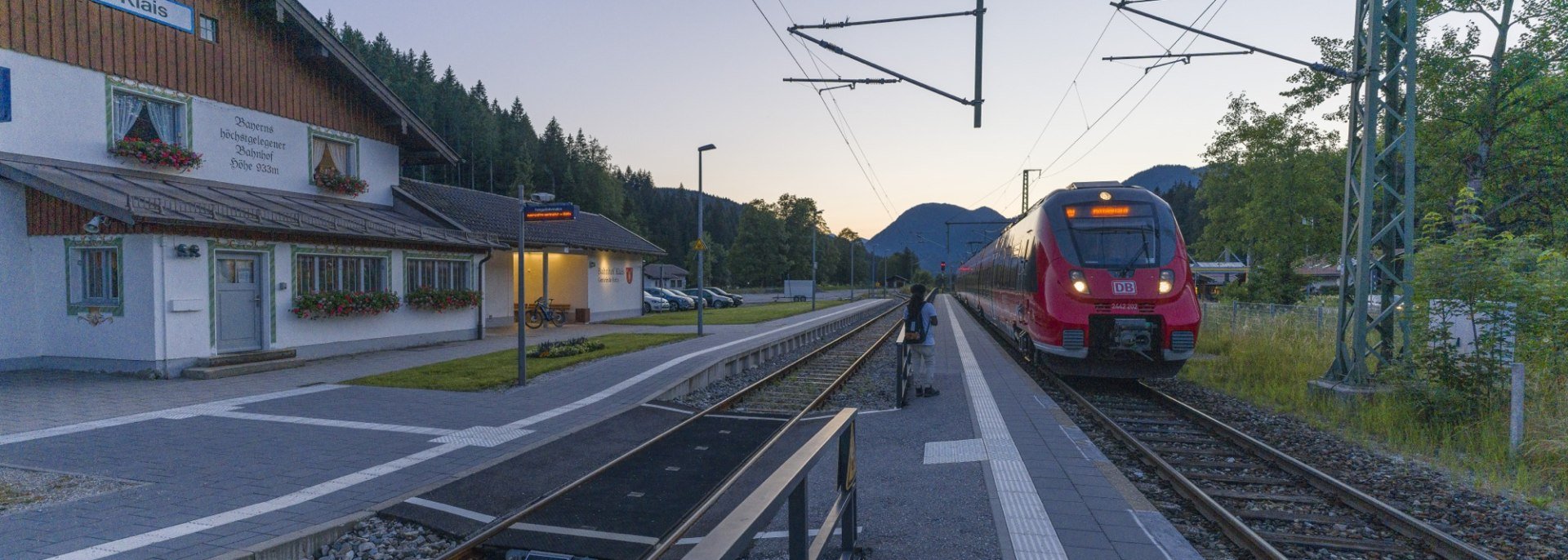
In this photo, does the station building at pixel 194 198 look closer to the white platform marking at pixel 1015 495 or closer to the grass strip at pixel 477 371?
the grass strip at pixel 477 371

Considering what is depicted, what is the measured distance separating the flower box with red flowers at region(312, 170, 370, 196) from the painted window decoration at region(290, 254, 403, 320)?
7.20 ft

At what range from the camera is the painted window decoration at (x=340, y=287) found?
14.0 m

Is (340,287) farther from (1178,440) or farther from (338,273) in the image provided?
(1178,440)

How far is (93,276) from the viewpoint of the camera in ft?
39.2

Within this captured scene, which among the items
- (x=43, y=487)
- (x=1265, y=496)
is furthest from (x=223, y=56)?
(x=1265, y=496)

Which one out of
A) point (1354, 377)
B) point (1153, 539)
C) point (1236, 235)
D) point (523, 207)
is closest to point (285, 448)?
point (523, 207)

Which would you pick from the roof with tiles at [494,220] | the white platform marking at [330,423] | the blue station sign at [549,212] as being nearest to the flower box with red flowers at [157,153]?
the roof with tiles at [494,220]

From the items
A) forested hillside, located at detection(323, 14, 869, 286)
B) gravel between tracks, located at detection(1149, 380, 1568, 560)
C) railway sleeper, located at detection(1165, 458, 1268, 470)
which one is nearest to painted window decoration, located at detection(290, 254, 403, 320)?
railway sleeper, located at detection(1165, 458, 1268, 470)

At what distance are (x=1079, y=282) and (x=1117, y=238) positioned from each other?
1.04m

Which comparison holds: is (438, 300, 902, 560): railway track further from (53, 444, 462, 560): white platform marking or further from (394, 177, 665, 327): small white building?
A: (394, 177, 665, 327): small white building

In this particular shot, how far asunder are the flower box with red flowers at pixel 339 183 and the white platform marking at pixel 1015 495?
1520 cm

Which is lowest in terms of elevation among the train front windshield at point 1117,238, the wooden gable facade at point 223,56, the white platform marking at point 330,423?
the white platform marking at point 330,423

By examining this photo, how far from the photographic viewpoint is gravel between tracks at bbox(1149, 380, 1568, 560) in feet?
15.9

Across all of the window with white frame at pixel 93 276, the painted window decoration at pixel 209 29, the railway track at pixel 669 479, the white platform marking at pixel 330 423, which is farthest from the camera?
the painted window decoration at pixel 209 29
